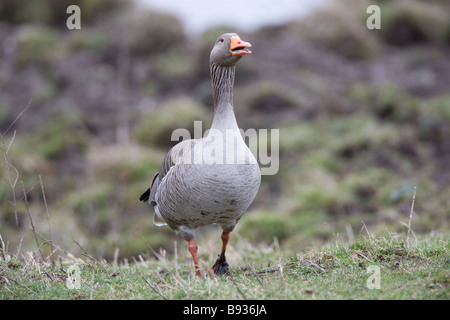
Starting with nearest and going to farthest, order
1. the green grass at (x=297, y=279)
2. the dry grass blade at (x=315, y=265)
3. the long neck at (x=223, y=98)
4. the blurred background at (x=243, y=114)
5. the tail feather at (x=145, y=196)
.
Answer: the green grass at (x=297, y=279)
the dry grass blade at (x=315, y=265)
the long neck at (x=223, y=98)
the tail feather at (x=145, y=196)
the blurred background at (x=243, y=114)

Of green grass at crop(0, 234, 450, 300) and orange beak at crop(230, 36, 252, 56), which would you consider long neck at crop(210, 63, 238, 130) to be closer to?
orange beak at crop(230, 36, 252, 56)

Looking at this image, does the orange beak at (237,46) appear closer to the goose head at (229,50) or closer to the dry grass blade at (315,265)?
the goose head at (229,50)

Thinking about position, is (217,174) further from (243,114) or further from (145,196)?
(243,114)

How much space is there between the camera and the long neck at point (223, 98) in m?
4.48

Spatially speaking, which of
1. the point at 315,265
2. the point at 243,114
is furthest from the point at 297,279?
the point at 243,114

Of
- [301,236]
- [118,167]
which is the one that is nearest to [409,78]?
[301,236]

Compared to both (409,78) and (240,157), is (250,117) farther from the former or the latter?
(240,157)

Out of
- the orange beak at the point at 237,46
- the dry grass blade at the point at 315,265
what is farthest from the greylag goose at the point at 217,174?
the dry grass blade at the point at 315,265

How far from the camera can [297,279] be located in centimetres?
397

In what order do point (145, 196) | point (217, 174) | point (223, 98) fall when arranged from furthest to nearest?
point (145, 196)
point (223, 98)
point (217, 174)

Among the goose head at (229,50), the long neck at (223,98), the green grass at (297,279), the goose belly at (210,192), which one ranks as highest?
the goose head at (229,50)

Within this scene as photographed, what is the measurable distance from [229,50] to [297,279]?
233cm

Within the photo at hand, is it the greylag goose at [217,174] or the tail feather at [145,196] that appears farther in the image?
the tail feather at [145,196]

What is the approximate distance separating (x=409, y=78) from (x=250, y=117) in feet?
18.2
